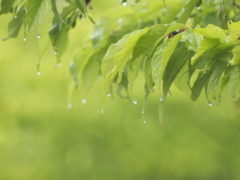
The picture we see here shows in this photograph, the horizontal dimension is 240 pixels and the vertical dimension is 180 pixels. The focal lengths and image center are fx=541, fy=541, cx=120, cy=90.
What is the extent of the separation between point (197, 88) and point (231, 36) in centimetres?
15

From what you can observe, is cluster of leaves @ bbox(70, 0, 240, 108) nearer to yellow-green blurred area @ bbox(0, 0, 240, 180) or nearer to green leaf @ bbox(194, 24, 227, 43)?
green leaf @ bbox(194, 24, 227, 43)

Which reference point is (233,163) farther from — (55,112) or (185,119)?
(55,112)

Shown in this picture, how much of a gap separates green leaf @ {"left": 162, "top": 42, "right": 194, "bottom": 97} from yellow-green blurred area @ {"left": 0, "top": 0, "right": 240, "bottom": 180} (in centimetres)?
295

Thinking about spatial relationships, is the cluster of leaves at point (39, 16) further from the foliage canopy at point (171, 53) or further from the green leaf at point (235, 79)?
the green leaf at point (235, 79)

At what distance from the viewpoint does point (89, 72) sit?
A: 5.64 ft

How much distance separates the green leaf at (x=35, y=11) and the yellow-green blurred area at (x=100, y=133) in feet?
9.80

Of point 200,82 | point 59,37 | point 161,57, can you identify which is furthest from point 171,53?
point 59,37

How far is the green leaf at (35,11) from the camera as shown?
1.02 m

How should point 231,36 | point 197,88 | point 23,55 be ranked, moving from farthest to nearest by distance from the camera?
1. point 23,55
2. point 197,88
3. point 231,36

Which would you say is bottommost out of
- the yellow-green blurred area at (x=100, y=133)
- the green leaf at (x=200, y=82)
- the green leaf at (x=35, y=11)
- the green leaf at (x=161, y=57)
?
the yellow-green blurred area at (x=100, y=133)

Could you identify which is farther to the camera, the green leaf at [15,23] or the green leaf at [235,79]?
the green leaf at [15,23]

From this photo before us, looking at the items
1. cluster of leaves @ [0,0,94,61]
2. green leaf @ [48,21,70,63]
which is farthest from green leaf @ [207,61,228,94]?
green leaf @ [48,21,70,63]

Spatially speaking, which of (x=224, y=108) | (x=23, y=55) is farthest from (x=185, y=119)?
(x=23, y=55)

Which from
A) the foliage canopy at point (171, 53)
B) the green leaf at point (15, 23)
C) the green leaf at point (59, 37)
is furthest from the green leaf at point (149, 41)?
the green leaf at point (59, 37)
